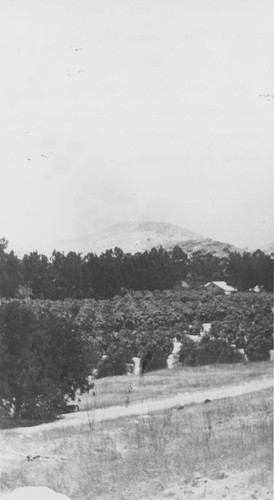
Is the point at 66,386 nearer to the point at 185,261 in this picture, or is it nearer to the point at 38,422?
the point at 38,422

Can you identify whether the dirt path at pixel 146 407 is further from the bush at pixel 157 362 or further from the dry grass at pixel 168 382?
the bush at pixel 157 362

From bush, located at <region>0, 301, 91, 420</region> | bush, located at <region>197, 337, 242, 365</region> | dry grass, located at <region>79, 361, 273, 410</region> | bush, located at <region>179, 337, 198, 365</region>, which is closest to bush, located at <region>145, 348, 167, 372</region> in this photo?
dry grass, located at <region>79, 361, 273, 410</region>

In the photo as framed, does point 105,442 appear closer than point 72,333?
Yes

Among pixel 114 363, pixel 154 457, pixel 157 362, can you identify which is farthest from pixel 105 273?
pixel 154 457

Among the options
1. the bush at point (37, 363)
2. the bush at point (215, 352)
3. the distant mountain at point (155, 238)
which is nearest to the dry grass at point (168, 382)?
the bush at point (215, 352)

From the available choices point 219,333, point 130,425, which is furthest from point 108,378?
point 130,425

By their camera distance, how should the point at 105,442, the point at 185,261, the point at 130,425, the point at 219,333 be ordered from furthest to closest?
the point at 185,261
the point at 219,333
the point at 130,425
the point at 105,442
